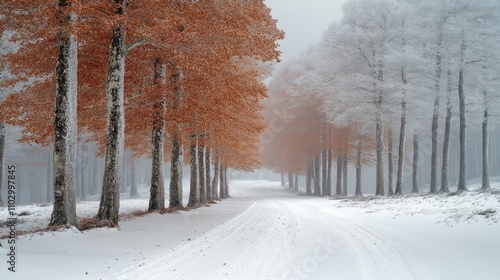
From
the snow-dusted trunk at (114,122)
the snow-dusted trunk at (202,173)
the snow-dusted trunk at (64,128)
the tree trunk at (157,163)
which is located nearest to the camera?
the snow-dusted trunk at (64,128)

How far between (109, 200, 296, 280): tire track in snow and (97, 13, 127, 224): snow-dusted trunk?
2.72m

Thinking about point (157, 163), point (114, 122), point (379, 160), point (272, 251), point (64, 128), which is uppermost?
point (114, 122)

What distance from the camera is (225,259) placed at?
6312 millimetres

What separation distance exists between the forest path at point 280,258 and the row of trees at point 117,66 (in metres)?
3.41

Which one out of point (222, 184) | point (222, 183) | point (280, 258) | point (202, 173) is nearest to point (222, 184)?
point (222, 184)

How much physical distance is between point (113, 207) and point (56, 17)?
481cm

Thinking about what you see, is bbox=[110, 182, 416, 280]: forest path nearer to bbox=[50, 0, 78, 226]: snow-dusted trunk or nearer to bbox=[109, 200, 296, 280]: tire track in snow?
bbox=[109, 200, 296, 280]: tire track in snow

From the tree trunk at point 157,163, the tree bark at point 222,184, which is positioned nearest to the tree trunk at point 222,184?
the tree bark at point 222,184

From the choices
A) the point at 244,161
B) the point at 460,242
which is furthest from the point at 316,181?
the point at 460,242

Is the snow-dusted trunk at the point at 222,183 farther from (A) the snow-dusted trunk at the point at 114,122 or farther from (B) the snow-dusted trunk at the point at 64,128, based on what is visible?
(B) the snow-dusted trunk at the point at 64,128

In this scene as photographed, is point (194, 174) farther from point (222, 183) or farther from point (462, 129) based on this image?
point (462, 129)

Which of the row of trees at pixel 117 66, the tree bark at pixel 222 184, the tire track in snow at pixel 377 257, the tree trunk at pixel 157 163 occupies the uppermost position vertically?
the row of trees at pixel 117 66

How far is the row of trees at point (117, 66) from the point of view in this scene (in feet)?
26.9

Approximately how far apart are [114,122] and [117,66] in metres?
1.47
